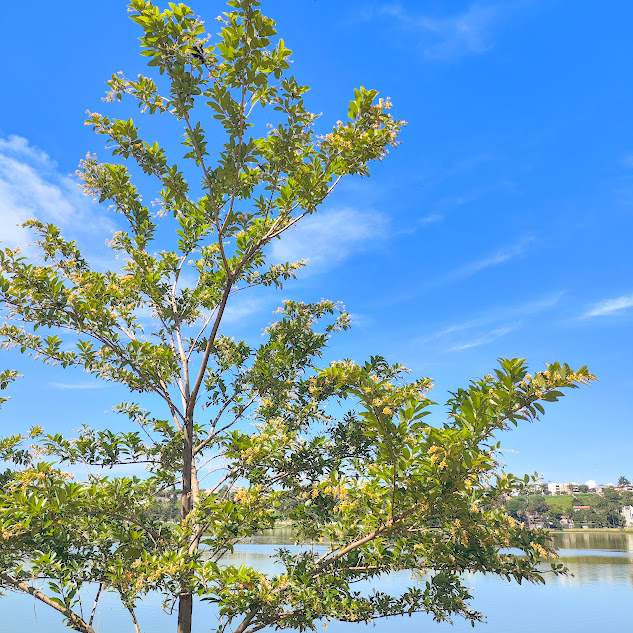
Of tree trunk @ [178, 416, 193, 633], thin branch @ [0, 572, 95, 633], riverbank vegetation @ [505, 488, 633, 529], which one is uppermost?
tree trunk @ [178, 416, 193, 633]

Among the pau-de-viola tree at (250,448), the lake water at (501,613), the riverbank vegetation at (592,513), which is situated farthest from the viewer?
the riverbank vegetation at (592,513)

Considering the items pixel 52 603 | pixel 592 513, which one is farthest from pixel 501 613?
pixel 592 513

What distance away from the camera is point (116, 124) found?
612 centimetres

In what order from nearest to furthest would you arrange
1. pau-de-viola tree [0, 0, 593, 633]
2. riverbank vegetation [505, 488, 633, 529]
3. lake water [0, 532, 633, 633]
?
pau-de-viola tree [0, 0, 593, 633] → lake water [0, 532, 633, 633] → riverbank vegetation [505, 488, 633, 529]

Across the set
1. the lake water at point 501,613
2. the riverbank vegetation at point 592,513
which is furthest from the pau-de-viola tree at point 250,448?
the riverbank vegetation at point 592,513

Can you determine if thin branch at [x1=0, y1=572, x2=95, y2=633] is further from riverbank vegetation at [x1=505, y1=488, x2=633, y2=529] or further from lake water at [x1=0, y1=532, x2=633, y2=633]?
riverbank vegetation at [x1=505, y1=488, x2=633, y2=529]

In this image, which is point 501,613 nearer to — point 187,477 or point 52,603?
point 187,477

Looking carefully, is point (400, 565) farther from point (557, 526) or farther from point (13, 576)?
point (557, 526)

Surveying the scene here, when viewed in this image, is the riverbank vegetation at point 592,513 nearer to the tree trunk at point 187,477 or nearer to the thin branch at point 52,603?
the tree trunk at point 187,477

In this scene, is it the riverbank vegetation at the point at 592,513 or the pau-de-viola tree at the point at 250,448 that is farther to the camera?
the riverbank vegetation at the point at 592,513

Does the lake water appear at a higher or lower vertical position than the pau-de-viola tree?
lower

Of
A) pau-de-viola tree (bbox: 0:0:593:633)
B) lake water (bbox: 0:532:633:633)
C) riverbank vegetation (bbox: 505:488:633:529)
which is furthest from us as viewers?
riverbank vegetation (bbox: 505:488:633:529)

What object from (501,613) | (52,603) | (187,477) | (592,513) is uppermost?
(187,477)

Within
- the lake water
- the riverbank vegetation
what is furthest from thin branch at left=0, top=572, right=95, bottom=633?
the riverbank vegetation
